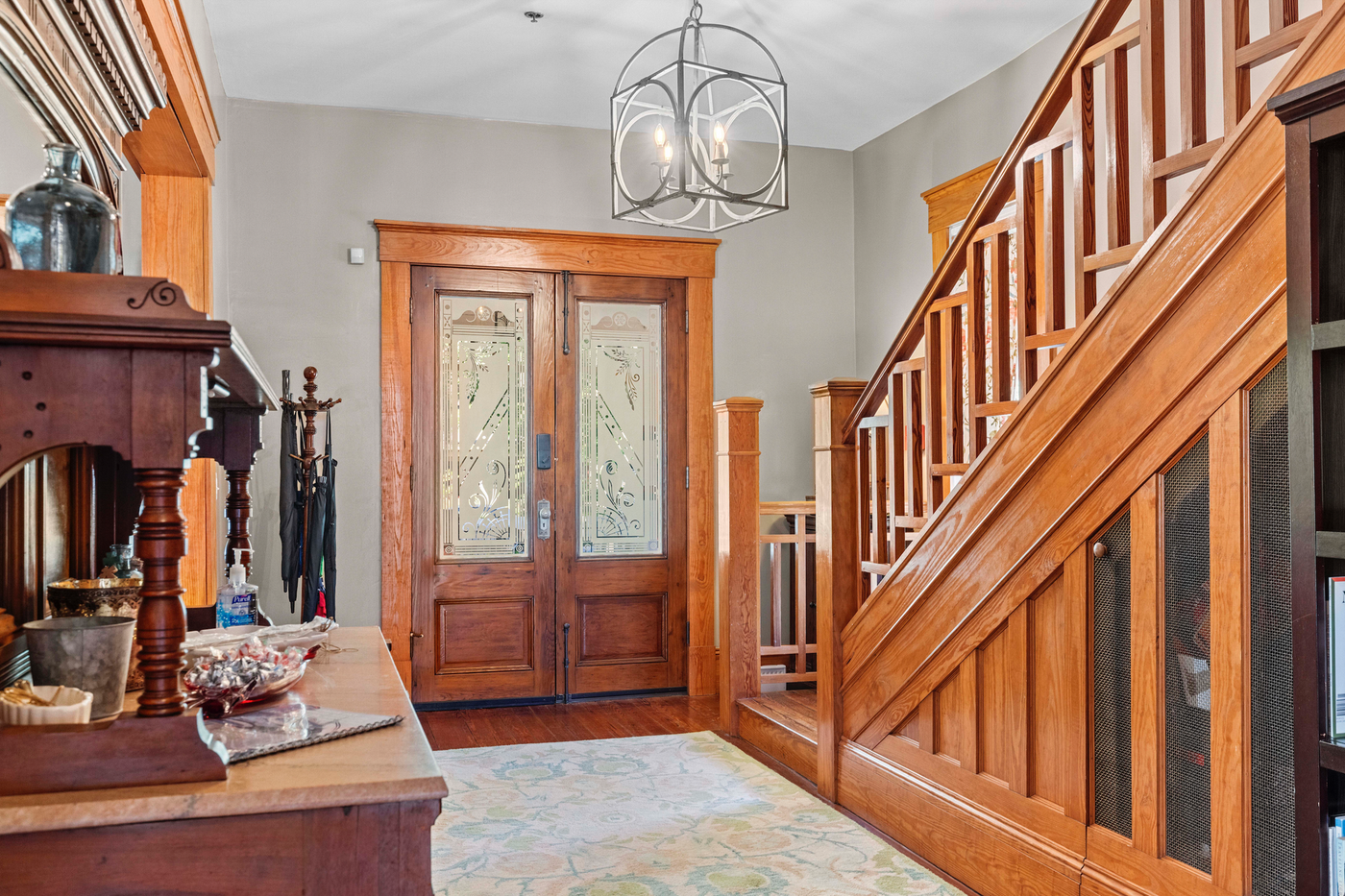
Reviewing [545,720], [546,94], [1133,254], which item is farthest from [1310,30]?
[545,720]

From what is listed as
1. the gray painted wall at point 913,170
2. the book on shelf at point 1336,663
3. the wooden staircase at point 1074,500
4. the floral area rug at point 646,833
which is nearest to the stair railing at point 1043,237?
the wooden staircase at point 1074,500

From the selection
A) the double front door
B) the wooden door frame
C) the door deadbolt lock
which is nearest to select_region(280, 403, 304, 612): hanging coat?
the wooden door frame

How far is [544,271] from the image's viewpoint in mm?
5320

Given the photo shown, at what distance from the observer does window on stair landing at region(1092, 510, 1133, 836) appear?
2.41 meters

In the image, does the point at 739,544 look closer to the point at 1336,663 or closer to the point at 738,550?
the point at 738,550

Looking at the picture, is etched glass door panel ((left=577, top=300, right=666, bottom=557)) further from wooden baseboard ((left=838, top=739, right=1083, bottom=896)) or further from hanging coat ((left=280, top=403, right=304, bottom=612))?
wooden baseboard ((left=838, top=739, right=1083, bottom=896))

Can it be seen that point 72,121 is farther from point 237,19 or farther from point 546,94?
point 546,94

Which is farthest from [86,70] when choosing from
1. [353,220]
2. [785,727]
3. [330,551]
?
[785,727]

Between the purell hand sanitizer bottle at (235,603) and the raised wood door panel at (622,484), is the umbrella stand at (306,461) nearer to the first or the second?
the raised wood door panel at (622,484)

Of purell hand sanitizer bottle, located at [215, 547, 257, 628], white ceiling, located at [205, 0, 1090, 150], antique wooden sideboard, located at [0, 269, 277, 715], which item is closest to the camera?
antique wooden sideboard, located at [0, 269, 277, 715]

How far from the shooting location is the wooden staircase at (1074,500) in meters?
2.11

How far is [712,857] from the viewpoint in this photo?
3057 mm

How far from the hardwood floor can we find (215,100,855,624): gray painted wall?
69 cm

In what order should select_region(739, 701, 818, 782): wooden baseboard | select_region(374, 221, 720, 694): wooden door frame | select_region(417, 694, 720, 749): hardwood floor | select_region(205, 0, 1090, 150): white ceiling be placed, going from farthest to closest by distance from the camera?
1. select_region(374, 221, 720, 694): wooden door frame
2. select_region(417, 694, 720, 749): hardwood floor
3. select_region(205, 0, 1090, 150): white ceiling
4. select_region(739, 701, 818, 782): wooden baseboard
